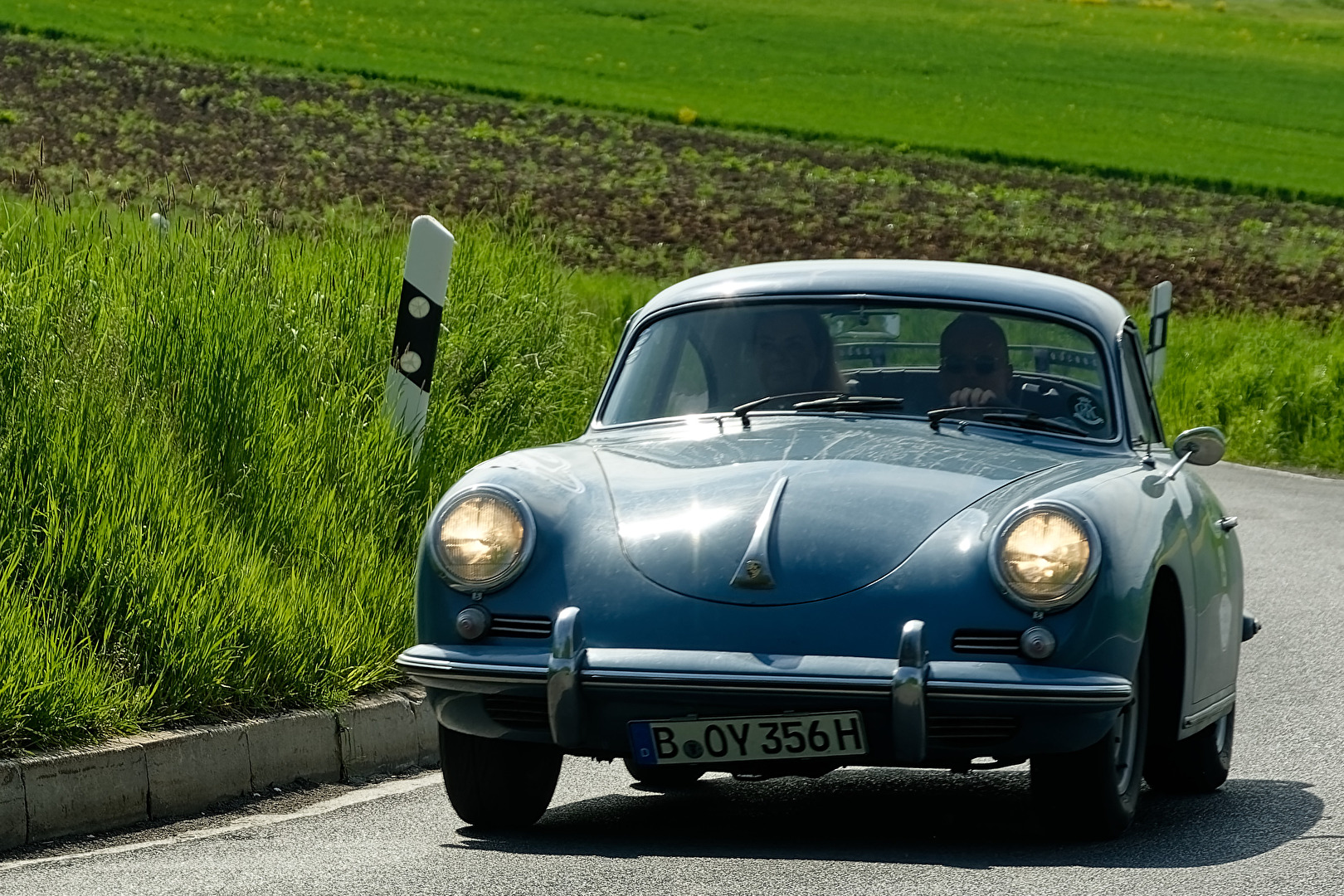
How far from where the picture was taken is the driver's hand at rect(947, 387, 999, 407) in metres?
7.00

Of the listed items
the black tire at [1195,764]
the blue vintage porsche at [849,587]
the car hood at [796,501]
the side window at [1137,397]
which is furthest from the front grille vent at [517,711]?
the side window at [1137,397]

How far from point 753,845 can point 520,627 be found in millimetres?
819

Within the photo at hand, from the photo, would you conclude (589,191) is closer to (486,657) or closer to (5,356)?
(5,356)

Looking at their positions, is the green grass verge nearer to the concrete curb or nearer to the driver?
the concrete curb

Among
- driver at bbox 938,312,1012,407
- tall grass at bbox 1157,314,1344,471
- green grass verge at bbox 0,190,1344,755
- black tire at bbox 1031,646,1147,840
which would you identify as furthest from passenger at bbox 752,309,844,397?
tall grass at bbox 1157,314,1344,471

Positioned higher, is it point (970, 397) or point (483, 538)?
point (970, 397)

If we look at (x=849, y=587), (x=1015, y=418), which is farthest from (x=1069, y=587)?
(x=1015, y=418)

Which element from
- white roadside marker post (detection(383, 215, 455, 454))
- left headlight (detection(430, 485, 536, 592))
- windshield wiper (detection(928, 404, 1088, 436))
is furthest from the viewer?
white roadside marker post (detection(383, 215, 455, 454))

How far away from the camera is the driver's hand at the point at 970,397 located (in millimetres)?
6996

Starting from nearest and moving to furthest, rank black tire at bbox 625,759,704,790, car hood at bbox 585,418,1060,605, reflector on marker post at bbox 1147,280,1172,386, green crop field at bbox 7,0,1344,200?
car hood at bbox 585,418,1060,605 < black tire at bbox 625,759,704,790 < reflector on marker post at bbox 1147,280,1172,386 < green crop field at bbox 7,0,1344,200

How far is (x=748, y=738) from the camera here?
5699mm

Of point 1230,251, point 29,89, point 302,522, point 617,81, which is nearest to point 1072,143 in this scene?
point 617,81

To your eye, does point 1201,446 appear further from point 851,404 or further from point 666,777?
point 666,777

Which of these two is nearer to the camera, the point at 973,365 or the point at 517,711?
the point at 517,711
